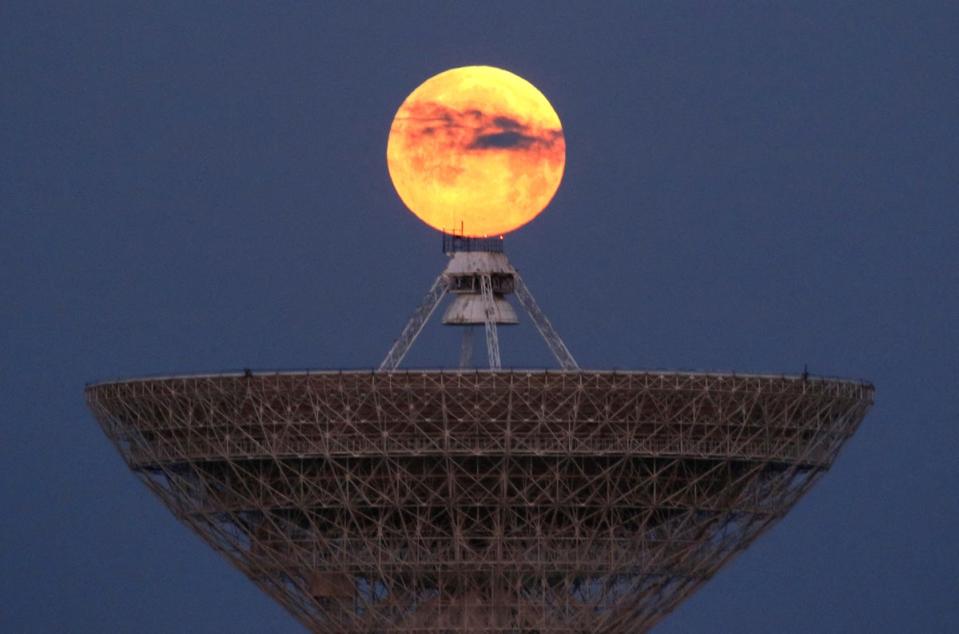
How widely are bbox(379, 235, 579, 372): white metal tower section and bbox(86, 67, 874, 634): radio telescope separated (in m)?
0.06

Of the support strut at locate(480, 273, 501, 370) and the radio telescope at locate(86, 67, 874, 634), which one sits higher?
the support strut at locate(480, 273, 501, 370)

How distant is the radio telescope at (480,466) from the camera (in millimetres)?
88000

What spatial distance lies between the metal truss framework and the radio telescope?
0.20ft

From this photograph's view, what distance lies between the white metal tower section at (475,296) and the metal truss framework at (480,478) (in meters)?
4.58

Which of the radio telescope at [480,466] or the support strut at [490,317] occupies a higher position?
the support strut at [490,317]

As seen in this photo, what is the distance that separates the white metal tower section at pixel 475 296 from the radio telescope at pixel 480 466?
63 mm

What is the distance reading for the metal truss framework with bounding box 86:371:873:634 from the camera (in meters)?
87.9

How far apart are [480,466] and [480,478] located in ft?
1.08

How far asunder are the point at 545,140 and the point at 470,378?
32.8 feet

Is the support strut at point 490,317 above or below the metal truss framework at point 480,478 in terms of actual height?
above

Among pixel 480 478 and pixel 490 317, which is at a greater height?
pixel 490 317

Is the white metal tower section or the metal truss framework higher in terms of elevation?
the white metal tower section

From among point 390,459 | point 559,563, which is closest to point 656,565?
point 559,563

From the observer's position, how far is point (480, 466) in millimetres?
89562
